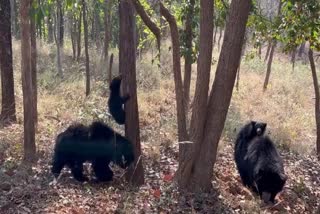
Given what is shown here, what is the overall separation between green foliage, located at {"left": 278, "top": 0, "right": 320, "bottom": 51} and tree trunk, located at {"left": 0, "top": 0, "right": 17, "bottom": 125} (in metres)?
6.08

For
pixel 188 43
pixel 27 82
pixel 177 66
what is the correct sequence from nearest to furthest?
pixel 177 66, pixel 27 82, pixel 188 43

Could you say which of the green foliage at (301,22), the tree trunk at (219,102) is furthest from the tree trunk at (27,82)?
the green foliage at (301,22)

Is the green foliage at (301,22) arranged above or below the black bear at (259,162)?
above

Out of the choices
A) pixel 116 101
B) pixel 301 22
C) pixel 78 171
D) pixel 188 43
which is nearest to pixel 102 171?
pixel 78 171

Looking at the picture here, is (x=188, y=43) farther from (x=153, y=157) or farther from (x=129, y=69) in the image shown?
(x=129, y=69)

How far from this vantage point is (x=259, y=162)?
7152 mm

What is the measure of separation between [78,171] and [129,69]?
79.2 inches

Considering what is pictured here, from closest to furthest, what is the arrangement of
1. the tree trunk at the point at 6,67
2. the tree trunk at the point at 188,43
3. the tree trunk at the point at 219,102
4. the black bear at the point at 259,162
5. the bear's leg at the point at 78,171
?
1. the tree trunk at the point at 219,102
2. the bear's leg at the point at 78,171
3. the black bear at the point at 259,162
4. the tree trunk at the point at 6,67
5. the tree trunk at the point at 188,43

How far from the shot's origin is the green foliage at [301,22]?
598 cm

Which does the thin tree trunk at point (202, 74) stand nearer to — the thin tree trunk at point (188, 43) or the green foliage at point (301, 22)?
the green foliage at point (301, 22)

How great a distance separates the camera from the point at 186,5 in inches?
369

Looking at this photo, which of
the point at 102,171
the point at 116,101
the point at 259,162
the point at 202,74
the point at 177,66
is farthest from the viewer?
the point at 259,162

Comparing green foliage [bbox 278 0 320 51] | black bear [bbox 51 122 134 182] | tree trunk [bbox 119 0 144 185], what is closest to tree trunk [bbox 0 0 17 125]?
black bear [bbox 51 122 134 182]

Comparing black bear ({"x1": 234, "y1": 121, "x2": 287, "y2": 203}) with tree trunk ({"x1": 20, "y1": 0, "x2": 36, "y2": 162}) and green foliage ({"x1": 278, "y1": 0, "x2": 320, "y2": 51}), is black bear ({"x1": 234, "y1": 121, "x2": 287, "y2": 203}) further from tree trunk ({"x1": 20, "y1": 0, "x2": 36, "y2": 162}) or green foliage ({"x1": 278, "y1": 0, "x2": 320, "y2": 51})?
tree trunk ({"x1": 20, "y1": 0, "x2": 36, "y2": 162})
